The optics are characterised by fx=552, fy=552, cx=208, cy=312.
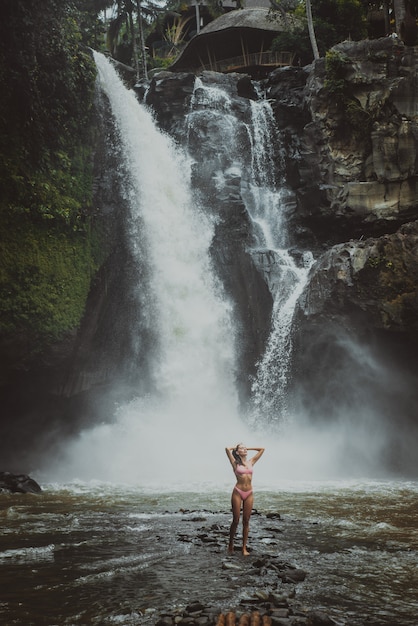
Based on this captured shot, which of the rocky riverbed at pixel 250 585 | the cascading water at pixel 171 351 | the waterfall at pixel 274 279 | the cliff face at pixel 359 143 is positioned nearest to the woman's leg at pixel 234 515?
the rocky riverbed at pixel 250 585

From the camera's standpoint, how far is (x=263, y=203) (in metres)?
24.4

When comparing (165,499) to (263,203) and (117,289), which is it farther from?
(263,203)

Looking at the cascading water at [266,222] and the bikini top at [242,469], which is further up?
the cascading water at [266,222]

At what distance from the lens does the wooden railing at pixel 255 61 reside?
3394 centimetres

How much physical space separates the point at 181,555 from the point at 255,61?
1301 inches

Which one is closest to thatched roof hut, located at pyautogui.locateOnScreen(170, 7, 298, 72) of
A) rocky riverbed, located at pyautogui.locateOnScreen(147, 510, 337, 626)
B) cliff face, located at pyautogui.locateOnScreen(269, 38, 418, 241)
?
cliff face, located at pyautogui.locateOnScreen(269, 38, 418, 241)

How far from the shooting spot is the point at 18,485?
583 inches

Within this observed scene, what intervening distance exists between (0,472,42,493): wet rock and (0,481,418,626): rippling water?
1.42 meters

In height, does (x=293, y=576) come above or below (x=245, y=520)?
below

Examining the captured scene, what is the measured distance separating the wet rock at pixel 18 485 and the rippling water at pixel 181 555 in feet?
4.65

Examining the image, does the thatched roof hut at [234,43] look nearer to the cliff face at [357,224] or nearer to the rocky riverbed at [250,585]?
the cliff face at [357,224]

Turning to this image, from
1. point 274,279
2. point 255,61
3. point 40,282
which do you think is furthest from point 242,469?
point 255,61

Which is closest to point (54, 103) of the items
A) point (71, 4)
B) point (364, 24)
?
point (71, 4)

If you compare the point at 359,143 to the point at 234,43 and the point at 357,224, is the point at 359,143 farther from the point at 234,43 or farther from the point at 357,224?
the point at 234,43
